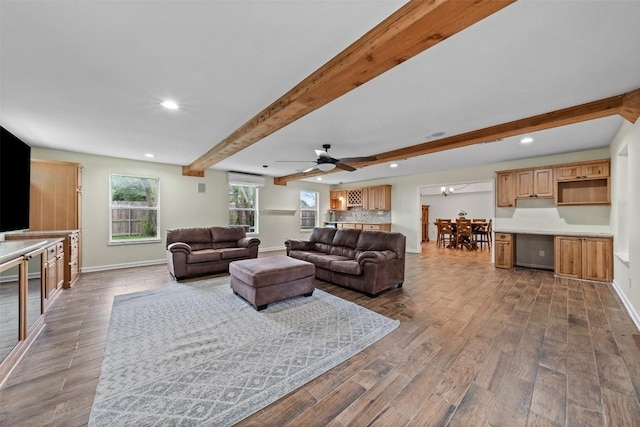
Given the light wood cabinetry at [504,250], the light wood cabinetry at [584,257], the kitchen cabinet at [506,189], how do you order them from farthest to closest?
the kitchen cabinet at [506,189] < the light wood cabinetry at [504,250] < the light wood cabinetry at [584,257]

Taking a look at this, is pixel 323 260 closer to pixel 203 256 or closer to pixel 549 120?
pixel 203 256

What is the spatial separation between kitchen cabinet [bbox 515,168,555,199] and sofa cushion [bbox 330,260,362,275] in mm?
4314

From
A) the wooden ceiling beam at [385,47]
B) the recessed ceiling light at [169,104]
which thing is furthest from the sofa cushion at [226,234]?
the wooden ceiling beam at [385,47]

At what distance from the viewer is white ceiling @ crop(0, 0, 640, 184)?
5.14ft

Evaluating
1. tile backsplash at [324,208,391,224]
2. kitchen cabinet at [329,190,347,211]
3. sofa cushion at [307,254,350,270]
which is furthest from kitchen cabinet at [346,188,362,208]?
sofa cushion at [307,254,350,270]

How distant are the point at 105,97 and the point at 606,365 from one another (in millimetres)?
5234

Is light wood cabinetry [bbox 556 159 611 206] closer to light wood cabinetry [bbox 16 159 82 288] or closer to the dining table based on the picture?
the dining table

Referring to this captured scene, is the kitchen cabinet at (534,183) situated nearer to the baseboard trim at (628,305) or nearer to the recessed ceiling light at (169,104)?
the baseboard trim at (628,305)

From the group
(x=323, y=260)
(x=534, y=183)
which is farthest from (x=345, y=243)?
(x=534, y=183)

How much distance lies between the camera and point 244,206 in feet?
25.0

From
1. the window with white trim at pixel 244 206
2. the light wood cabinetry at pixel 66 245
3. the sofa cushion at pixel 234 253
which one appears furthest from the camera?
the window with white trim at pixel 244 206

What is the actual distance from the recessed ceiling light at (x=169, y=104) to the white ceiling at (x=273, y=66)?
9 centimetres

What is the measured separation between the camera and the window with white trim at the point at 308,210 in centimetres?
903

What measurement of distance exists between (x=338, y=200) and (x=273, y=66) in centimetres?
750
